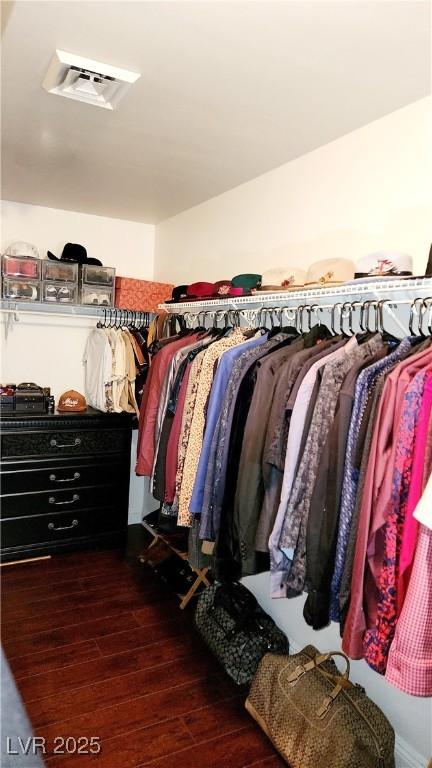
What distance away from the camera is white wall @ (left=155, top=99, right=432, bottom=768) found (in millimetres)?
1802

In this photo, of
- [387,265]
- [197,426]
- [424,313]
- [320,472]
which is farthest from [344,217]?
[320,472]

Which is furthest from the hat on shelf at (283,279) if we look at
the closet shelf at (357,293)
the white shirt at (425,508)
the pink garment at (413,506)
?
the white shirt at (425,508)

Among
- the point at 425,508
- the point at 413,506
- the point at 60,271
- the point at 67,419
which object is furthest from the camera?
the point at 60,271

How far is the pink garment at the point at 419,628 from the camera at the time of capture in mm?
1132

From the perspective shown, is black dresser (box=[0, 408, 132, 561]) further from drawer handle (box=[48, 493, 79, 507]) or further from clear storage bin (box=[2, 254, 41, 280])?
clear storage bin (box=[2, 254, 41, 280])

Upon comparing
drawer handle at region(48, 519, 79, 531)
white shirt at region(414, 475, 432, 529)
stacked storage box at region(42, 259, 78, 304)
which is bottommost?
drawer handle at region(48, 519, 79, 531)

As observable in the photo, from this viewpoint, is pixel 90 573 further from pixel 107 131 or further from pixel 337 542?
pixel 107 131

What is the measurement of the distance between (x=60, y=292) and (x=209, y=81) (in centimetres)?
196

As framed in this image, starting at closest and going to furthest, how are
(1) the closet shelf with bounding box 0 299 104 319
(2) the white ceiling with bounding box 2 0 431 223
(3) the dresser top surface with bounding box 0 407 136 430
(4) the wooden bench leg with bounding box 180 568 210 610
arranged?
(2) the white ceiling with bounding box 2 0 431 223 → (4) the wooden bench leg with bounding box 180 568 210 610 → (3) the dresser top surface with bounding box 0 407 136 430 → (1) the closet shelf with bounding box 0 299 104 319

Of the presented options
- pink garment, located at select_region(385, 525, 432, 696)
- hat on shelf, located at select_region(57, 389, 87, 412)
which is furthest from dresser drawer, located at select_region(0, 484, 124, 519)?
pink garment, located at select_region(385, 525, 432, 696)

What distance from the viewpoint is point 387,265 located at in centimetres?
170

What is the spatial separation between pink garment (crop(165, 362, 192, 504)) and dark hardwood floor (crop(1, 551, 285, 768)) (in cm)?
76

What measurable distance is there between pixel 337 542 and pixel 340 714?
75 centimetres

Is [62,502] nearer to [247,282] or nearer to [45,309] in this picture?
[45,309]
